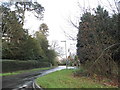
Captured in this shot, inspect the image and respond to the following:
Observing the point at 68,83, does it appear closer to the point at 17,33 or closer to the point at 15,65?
the point at 17,33

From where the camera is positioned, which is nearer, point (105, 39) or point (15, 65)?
point (105, 39)

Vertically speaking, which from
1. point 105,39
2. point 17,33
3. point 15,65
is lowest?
point 15,65

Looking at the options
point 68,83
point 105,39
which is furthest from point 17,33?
point 105,39

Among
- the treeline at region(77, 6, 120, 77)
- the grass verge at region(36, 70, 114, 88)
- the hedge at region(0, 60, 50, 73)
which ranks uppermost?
the treeline at region(77, 6, 120, 77)

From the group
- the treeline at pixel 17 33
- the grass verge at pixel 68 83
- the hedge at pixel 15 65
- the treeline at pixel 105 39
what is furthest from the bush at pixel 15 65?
the treeline at pixel 105 39

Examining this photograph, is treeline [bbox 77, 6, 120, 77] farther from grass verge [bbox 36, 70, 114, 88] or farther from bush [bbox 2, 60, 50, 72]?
bush [bbox 2, 60, 50, 72]

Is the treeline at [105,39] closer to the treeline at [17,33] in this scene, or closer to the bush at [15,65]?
the treeline at [17,33]

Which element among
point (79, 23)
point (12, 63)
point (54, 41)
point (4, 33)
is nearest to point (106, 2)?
point (79, 23)

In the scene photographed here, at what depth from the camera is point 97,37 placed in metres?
10.6

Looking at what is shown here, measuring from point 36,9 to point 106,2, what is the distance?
102 ft

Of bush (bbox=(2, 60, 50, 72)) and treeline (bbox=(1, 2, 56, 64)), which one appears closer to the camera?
treeline (bbox=(1, 2, 56, 64))

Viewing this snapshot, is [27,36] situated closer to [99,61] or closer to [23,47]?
[23,47]

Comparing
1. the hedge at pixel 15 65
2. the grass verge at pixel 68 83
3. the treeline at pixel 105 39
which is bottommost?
the grass verge at pixel 68 83

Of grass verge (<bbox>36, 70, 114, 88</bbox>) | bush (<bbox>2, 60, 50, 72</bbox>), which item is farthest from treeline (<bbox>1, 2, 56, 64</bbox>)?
grass verge (<bbox>36, 70, 114, 88</bbox>)
